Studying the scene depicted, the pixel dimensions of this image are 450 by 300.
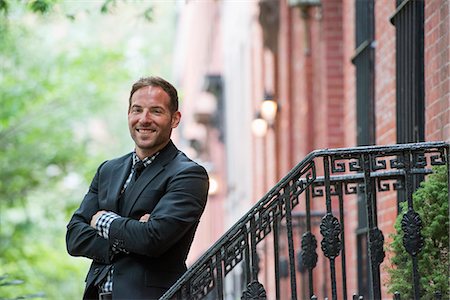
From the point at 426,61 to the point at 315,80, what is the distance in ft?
19.4

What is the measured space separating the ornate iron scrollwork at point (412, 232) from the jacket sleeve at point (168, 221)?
940 mm

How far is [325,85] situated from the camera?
12398 mm

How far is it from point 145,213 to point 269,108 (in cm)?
931

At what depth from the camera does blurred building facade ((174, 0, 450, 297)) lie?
24.9 ft

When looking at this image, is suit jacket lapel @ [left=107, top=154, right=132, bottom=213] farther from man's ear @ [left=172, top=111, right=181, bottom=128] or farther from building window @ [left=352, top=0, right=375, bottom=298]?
building window @ [left=352, top=0, right=375, bottom=298]

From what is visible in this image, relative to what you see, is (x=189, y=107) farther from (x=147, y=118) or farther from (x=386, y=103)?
(x=147, y=118)

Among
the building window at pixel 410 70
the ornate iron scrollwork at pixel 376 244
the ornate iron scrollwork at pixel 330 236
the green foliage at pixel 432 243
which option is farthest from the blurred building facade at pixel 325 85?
the ornate iron scrollwork at pixel 330 236

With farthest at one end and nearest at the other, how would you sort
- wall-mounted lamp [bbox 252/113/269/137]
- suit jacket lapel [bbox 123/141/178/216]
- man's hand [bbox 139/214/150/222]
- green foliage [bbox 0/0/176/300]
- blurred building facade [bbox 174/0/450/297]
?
green foliage [bbox 0/0/176/300]
wall-mounted lamp [bbox 252/113/269/137]
blurred building facade [bbox 174/0/450/297]
suit jacket lapel [bbox 123/141/178/216]
man's hand [bbox 139/214/150/222]

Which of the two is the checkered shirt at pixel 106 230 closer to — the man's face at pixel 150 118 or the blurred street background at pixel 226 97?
the man's face at pixel 150 118

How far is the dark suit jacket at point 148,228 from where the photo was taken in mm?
5395

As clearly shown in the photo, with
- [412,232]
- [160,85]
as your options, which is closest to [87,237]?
[160,85]

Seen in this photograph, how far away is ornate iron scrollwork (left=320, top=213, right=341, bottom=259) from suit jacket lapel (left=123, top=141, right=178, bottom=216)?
2.57 ft

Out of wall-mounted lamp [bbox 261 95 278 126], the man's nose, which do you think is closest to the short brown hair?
the man's nose

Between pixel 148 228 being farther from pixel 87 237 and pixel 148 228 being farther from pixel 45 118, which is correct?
pixel 45 118
